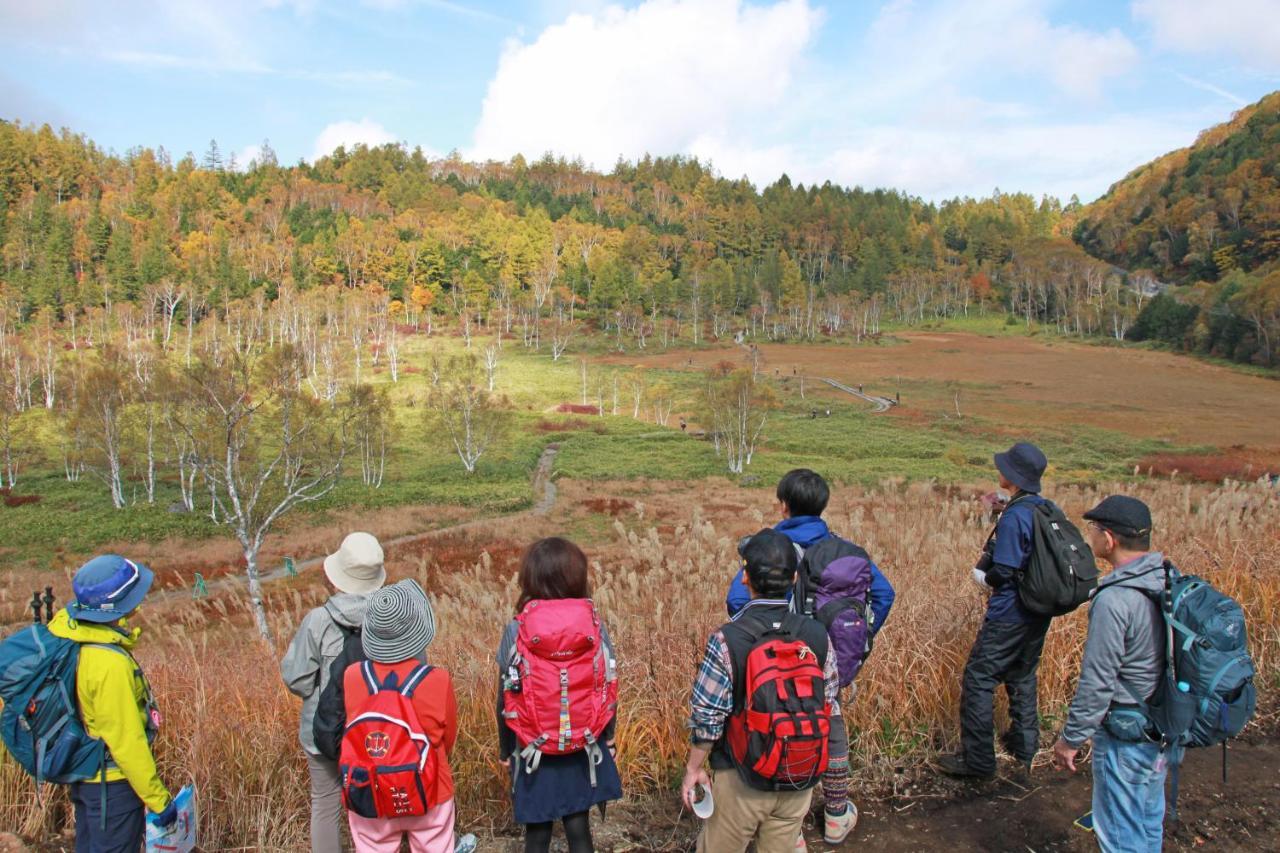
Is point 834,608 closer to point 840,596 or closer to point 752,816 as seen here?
point 840,596

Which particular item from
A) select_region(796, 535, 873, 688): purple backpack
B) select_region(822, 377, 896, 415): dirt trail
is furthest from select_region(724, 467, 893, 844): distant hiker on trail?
select_region(822, 377, 896, 415): dirt trail

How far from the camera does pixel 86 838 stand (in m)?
2.66

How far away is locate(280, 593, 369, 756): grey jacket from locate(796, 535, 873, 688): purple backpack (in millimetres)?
1802

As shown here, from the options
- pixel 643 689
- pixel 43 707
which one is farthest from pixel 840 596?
pixel 43 707

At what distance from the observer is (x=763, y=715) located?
2.38m

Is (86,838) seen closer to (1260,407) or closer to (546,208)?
(1260,407)

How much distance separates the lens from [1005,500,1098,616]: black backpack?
3.33 m

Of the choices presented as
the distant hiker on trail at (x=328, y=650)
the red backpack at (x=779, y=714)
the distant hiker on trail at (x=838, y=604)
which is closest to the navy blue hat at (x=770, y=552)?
the red backpack at (x=779, y=714)

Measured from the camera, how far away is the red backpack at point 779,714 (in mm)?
2371

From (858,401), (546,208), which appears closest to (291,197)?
(546,208)

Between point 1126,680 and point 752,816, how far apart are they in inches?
56.5

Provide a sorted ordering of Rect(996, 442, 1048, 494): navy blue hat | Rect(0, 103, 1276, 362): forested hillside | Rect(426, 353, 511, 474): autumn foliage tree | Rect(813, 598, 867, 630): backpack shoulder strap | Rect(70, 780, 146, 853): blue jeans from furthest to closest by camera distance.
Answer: Rect(0, 103, 1276, 362): forested hillside < Rect(426, 353, 511, 474): autumn foliage tree < Rect(996, 442, 1048, 494): navy blue hat < Rect(813, 598, 867, 630): backpack shoulder strap < Rect(70, 780, 146, 853): blue jeans

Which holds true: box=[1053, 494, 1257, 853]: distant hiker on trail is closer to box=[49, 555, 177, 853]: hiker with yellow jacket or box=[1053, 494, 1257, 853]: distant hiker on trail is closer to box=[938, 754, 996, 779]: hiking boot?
box=[938, 754, 996, 779]: hiking boot

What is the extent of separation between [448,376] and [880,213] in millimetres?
108396
